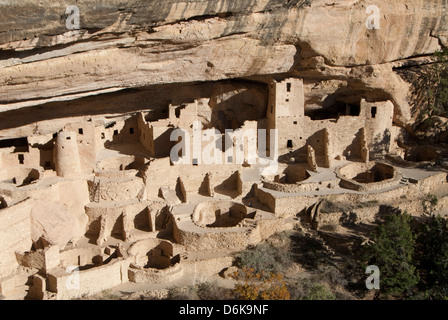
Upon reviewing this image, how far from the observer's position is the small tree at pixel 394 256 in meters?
15.2

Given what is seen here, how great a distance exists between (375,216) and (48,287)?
33.3ft

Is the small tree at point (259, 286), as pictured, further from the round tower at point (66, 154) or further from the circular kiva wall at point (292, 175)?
the round tower at point (66, 154)

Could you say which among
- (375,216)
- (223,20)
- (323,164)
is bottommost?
(375,216)

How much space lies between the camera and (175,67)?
17.4 meters

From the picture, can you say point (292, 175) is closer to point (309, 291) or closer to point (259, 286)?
point (309, 291)

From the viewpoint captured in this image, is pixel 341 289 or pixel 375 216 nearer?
pixel 341 289

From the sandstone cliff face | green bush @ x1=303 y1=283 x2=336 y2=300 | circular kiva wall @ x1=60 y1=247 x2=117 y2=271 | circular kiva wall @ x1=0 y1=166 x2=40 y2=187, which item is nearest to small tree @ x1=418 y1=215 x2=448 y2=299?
green bush @ x1=303 y1=283 x2=336 y2=300

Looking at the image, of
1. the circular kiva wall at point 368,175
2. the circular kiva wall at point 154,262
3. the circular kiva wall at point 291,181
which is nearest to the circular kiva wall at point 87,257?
the circular kiva wall at point 154,262

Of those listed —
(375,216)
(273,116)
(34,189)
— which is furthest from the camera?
(273,116)

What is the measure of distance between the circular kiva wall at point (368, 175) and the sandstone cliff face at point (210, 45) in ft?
8.03

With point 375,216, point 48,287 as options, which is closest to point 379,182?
point 375,216

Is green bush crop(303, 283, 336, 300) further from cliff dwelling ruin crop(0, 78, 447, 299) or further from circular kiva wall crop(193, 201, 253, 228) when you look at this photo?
circular kiva wall crop(193, 201, 253, 228)

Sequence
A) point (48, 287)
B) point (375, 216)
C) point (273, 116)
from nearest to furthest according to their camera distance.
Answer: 1. point (48, 287)
2. point (375, 216)
3. point (273, 116)

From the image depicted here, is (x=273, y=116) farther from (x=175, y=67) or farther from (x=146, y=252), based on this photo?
(x=146, y=252)
